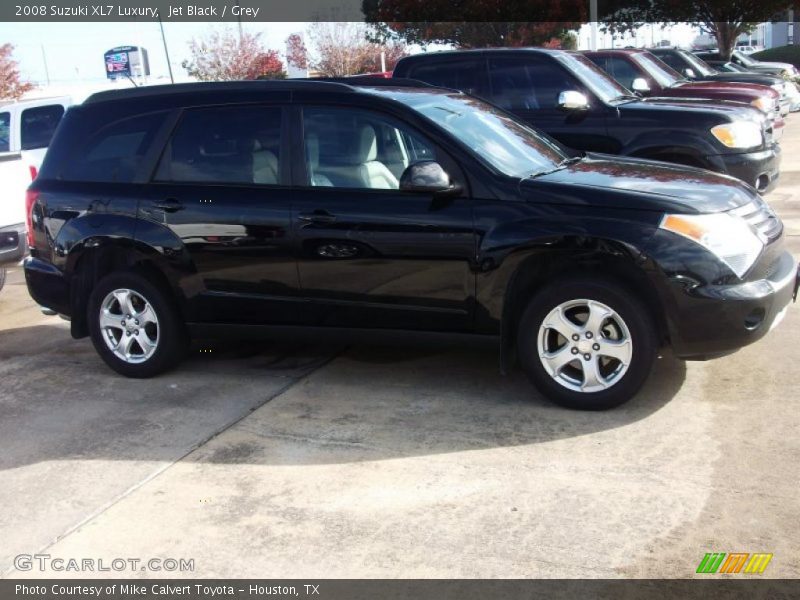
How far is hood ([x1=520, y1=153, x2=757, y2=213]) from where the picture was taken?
4688 mm

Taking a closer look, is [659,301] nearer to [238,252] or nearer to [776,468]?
[776,468]

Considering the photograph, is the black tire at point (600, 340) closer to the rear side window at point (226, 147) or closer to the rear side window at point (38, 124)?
the rear side window at point (226, 147)

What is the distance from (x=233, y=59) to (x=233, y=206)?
111 feet

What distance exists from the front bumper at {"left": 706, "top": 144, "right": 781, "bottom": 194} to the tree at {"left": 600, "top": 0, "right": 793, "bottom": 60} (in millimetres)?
24732

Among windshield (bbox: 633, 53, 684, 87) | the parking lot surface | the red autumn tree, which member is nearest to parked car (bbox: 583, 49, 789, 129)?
windshield (bbox: 633, 53, 684, 87)

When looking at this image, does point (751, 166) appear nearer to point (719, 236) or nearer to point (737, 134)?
point (737, 134)

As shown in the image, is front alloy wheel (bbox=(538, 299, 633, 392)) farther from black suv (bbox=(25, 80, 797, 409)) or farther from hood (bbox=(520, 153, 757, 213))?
hood (bbox=(520, 153, 757, 213))

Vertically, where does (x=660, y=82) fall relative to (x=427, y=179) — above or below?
above

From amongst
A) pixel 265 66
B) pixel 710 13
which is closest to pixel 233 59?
pixel 265 66

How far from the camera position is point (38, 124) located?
12820mm

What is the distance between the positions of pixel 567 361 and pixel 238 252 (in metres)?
2.08

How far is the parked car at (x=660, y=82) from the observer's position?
12.2 m

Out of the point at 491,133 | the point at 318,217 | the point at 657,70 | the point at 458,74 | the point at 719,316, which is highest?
the point at 458,74

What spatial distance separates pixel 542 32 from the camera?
101 feet
